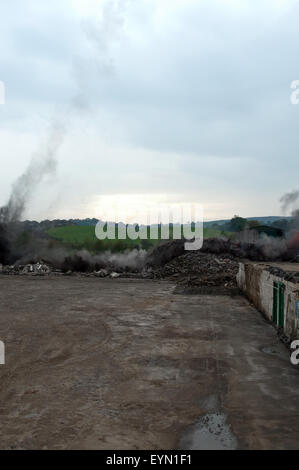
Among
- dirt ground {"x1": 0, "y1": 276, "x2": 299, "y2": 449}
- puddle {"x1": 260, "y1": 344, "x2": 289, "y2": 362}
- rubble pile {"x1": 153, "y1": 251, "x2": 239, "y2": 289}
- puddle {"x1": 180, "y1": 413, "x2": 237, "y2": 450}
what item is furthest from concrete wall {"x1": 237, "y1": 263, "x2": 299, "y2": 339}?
puddle {"x1": 180, "y1": 413, "x2": 237, "y2": 450}

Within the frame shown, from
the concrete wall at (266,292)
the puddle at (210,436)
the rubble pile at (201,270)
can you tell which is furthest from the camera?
the rubble pile at (201,270)

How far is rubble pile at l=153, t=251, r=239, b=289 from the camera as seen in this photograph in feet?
93.2

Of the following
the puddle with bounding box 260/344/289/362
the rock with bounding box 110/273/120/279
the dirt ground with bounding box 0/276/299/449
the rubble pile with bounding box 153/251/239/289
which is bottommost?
the rock with bounding box 110/273/120/279

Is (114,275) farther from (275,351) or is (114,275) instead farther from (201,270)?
(275,351)

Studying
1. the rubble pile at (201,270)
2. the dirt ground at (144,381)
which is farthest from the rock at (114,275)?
the dirt ground at (144,381)

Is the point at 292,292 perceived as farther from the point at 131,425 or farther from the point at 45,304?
the point at 45,304

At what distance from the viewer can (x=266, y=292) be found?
17.5 m

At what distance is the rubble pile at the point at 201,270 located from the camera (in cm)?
2842

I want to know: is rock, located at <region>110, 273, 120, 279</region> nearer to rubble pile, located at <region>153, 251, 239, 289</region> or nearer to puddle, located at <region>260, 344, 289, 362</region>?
rubble pile, located at <region>153, 251, 239, 289</region>

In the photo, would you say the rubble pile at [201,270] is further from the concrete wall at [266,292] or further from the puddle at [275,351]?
the puddle at [275,351]

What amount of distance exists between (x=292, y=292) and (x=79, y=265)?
2924cm

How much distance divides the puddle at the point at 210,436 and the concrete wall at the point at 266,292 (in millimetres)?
5785

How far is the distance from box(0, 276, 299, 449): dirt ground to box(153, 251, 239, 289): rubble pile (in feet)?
31.3

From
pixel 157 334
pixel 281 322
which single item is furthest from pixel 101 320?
pixel 281 322
